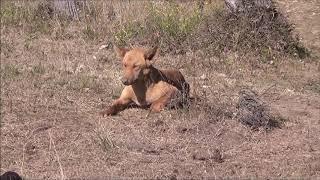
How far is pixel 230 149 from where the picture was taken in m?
6.18

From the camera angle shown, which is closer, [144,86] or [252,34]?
[144,86]

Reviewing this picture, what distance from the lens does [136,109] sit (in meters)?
7.27

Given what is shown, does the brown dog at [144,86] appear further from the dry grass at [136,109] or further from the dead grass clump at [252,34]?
the dead grass clump at [252,34]

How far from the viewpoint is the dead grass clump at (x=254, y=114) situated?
664 centimetres

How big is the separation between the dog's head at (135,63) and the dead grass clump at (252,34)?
2.27m

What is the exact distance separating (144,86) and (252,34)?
266cm

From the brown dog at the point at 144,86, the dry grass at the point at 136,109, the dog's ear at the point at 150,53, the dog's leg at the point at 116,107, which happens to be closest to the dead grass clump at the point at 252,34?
the dry grass at the point at 136,109

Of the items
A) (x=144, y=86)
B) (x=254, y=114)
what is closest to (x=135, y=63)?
(x=144, y=86)

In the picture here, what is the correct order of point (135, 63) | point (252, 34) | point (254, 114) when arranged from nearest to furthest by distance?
point (254, 114) → point (135, 63) → point (252, 34)

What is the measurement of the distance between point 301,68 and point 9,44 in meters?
3.91

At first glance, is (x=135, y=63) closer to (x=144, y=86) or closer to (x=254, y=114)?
(x=144, y=86)

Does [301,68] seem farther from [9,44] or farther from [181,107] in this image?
[9,44]

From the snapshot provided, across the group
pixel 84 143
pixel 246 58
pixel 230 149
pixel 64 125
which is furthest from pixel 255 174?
pixel 246 58

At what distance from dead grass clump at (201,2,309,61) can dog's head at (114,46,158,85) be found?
7.46ft
